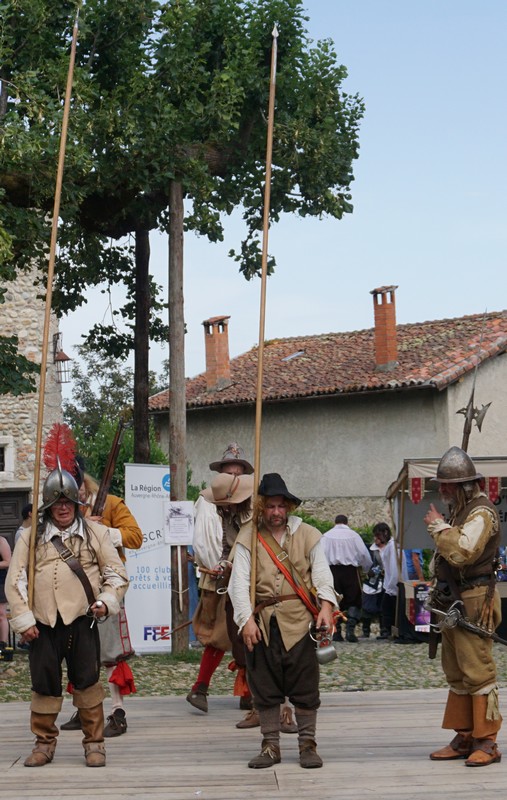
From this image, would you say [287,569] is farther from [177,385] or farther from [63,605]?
[177,385]

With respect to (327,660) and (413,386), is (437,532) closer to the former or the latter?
(327,660)

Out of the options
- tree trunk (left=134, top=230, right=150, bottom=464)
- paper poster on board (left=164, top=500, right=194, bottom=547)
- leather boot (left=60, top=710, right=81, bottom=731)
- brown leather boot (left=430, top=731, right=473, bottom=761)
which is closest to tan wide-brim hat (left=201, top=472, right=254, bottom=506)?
leather boot (left=60, top=710, right=81, bottom=731)

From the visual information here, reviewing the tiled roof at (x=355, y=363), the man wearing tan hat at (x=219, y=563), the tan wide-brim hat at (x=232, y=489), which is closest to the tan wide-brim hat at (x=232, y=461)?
the man wearing tan hat at (x=219, y=563)

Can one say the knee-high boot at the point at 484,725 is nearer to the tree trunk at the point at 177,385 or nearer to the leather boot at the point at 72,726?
the leather boot at the point at 72,726

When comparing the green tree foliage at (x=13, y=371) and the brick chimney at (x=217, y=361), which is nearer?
the green tree foliage at (x=13, y=371)

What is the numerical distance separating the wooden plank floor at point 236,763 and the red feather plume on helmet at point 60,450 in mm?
1753

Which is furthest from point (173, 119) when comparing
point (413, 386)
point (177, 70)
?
point (413, 386)

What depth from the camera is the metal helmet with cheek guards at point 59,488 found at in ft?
24.8

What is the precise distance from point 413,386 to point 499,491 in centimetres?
1542

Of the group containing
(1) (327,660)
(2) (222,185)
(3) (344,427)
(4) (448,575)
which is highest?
(2) (222,185)

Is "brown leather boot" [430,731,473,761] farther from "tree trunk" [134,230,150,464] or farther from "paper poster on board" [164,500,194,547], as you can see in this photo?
"tree trunk" [134,230,150,464]

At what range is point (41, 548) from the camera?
7648mm

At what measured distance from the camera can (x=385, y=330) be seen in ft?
112

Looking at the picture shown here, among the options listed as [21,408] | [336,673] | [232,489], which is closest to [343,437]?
[21,408]
